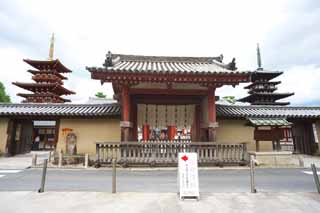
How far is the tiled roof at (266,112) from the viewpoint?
33.5 ft

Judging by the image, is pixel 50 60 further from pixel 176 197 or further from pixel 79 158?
pixel 176 197

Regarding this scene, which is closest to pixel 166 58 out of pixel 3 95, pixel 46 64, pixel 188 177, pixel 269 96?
pixel 188 177

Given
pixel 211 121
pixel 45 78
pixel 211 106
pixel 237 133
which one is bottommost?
pixel 237 133

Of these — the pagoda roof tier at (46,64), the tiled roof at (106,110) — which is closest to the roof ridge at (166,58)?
the tiled roof at (106,110)

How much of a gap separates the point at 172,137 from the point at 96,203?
873cm

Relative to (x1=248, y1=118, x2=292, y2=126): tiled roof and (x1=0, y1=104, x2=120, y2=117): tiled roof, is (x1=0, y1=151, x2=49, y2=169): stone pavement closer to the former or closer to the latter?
(x1=0, y1=104, x2=120, y2=117): tiled roof

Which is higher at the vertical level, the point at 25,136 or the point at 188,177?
the point at 25,136

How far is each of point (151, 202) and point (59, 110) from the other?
8891 mm

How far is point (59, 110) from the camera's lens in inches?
416

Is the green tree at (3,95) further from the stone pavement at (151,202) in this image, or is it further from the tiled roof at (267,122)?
the tiled roof at (267,122)

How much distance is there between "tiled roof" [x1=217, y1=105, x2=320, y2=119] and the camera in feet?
33.5

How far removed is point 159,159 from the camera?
812 cm

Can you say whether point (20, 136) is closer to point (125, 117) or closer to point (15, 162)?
point (15, 162)

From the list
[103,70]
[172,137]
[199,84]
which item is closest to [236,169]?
[199,84]
